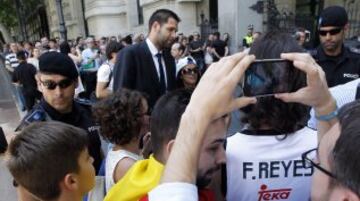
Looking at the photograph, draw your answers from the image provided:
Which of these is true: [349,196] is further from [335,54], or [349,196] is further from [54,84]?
[335,54]

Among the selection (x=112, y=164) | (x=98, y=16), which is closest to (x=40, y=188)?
(x=112, y=164)

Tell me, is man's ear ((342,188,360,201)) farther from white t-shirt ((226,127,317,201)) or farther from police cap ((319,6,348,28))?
police cap ((319,6,348,28))

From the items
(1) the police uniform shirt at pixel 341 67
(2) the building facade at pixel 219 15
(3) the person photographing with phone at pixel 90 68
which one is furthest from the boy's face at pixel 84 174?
(2) the building facade at pixel 219 15

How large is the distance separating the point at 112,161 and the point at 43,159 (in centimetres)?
58

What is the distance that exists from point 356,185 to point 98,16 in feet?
76.9

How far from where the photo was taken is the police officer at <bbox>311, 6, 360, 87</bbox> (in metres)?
3.40

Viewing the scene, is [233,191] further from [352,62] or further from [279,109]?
[352,62]

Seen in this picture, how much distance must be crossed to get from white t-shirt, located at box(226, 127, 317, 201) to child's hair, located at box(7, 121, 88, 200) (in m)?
0.73

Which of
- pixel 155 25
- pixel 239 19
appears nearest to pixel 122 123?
pixel 155 25

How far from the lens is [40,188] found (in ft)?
5.11

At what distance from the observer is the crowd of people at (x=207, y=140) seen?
3.45ft

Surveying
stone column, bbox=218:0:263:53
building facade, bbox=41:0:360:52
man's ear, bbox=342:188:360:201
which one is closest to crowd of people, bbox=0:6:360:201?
man's ear, bbox=342:188:360:201

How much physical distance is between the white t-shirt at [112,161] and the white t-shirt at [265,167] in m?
0.75

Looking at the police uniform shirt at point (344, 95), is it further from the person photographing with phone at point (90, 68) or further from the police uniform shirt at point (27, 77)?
the police uniform shirt at point (27, 77)
